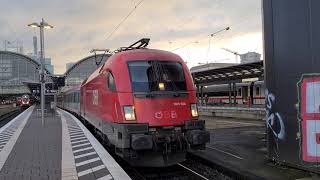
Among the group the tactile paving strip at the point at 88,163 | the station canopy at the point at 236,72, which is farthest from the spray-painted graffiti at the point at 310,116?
the station canopy at the point at 236,72

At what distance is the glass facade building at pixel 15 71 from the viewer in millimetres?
122188

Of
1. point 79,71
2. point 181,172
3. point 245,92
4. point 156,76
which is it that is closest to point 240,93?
point 245,92

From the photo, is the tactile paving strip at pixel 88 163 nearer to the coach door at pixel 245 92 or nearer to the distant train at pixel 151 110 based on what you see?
the distant train at pixel 151 110

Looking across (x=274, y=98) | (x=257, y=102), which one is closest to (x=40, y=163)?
(x=274, y=98)

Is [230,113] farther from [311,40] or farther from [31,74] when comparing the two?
[31,74]

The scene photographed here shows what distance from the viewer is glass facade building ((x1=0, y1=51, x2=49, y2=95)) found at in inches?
4811

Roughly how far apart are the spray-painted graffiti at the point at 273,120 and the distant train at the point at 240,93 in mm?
30081

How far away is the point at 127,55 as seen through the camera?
1251cm

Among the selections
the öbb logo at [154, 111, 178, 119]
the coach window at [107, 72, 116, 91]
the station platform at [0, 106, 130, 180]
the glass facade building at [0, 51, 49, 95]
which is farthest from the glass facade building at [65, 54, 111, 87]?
the öbb logo at [154, 111, 178, 119]

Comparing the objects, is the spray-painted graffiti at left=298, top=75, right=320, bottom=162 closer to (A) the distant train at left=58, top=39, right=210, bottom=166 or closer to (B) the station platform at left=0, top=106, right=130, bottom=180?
(A) the distant train at left=58, top=39, right=210, bottom=166

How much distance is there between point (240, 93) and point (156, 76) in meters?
44.9

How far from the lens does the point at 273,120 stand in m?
11.0

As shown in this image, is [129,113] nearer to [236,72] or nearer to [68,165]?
[68,165]

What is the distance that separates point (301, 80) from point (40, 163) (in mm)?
6541
